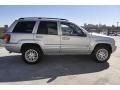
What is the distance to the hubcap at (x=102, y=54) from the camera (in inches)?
332

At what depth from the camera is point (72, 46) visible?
8164 millimetres

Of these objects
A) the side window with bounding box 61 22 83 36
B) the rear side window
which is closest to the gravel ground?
the side window with bounding box 61 22 83 36

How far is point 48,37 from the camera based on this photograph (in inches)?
314

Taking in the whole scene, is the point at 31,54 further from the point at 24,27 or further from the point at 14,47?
the point at 24,27

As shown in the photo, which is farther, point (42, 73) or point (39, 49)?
point (39, 49)

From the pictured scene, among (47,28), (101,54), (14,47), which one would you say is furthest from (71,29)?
(14,47)

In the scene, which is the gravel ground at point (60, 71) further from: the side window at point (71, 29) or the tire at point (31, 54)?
the side window at point (71, 29)

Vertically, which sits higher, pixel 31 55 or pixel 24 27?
pixel 24 27

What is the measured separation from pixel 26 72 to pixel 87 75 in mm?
2104

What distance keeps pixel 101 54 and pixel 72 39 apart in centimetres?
142

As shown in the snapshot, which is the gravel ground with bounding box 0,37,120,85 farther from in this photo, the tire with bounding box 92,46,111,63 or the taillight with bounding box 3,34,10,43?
the taillight with bounding box 3,34,10,43
